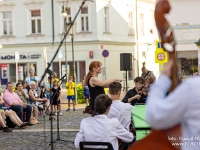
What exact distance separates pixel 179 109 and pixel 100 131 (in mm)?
2976

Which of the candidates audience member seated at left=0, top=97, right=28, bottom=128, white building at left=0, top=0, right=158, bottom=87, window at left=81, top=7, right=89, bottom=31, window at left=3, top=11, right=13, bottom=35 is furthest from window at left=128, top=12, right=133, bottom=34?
audience member seated at left=0, top=97, right=28, bottom=128

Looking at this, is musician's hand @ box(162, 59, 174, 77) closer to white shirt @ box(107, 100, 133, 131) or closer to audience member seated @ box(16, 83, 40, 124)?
white shirt @ box(107, 100, 133, 131)

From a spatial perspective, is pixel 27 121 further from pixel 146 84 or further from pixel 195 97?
pixel 195 97

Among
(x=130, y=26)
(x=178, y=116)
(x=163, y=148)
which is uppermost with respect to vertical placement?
(x=130, y=26)

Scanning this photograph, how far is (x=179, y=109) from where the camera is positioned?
262cm

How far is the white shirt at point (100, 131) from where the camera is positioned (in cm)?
552

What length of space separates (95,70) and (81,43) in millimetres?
30153

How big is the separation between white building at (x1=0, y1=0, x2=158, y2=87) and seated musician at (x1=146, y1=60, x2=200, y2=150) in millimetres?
35392

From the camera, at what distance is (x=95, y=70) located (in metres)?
8.41

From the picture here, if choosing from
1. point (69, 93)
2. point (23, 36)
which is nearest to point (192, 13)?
point (23, 36)

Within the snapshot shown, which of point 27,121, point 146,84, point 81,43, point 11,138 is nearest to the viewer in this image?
point 146,84

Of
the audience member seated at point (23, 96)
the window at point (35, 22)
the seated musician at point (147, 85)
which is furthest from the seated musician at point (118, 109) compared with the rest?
the window at point (35, 22)

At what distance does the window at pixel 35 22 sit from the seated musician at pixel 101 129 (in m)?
34.6

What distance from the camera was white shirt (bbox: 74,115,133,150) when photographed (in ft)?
18.1
